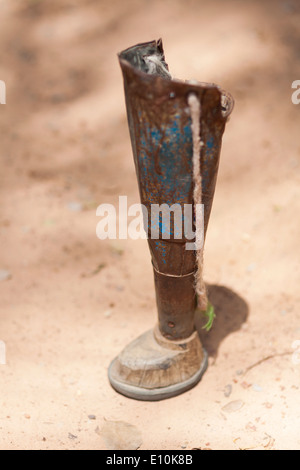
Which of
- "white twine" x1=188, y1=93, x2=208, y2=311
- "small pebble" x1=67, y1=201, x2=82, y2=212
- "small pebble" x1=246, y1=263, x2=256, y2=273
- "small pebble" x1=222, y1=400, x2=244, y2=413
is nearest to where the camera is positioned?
"white twine" x1=188, y1=93, x2=208, y2=311

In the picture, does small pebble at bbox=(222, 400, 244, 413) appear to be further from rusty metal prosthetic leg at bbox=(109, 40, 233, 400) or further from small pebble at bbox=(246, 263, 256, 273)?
small pebble at bbox=(246, 263, 256, 273)

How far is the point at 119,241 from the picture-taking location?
8.66 ft

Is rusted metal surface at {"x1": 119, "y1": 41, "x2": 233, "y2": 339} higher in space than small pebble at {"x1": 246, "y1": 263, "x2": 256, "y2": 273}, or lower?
higher

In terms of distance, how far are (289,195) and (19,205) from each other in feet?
4.44

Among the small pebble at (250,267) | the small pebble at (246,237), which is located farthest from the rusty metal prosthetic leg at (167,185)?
the small pebble at (246,237)

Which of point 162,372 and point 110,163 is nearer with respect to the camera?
point 162,372

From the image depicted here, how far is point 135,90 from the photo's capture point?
1406 mm

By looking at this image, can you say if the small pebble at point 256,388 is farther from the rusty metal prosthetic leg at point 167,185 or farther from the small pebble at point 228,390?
the rusty metal prosthetic leg at point 167,185

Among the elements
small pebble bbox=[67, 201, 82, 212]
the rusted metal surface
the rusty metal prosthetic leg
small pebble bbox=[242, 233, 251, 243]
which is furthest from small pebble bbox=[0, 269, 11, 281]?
small pebble bbox=[242, 233, 251, 243]

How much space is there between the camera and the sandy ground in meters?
1.80

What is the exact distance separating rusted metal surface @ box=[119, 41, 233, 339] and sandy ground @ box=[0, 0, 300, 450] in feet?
1.66

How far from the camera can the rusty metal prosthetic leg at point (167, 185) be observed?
1389 mm
